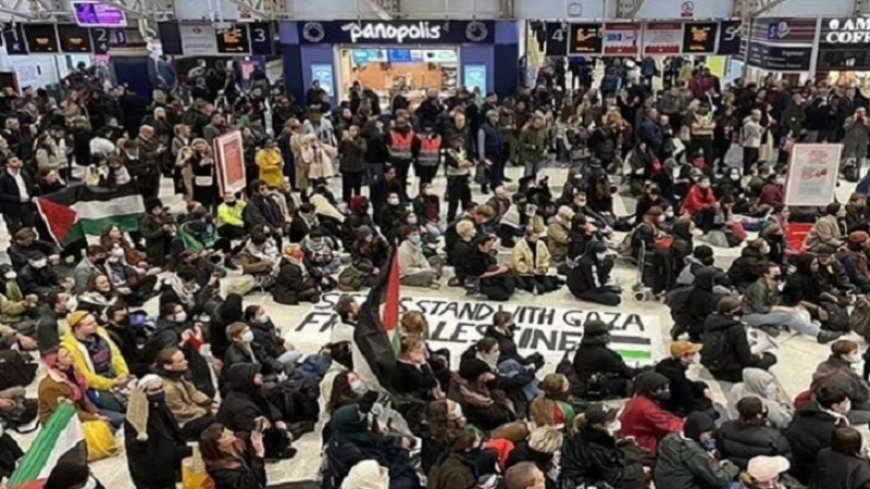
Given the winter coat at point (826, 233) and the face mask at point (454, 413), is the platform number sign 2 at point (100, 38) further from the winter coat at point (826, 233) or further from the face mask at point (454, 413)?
the face mask at point (454, 413)

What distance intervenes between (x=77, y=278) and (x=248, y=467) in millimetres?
4295

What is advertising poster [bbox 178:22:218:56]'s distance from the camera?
17703mm

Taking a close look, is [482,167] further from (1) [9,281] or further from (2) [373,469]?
(2) [373,469]

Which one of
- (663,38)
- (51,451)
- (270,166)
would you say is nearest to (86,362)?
(51,451)

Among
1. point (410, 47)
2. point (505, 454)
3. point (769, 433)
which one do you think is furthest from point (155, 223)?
point (410, 47)

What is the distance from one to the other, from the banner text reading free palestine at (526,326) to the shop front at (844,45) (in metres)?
9.48

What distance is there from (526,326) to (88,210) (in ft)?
18.6

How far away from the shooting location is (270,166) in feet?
39.8

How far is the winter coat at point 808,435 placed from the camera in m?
5.29

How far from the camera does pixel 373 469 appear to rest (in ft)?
15.4

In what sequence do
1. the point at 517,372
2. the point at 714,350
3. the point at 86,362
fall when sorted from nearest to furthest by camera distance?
the point at 86,362, the point at 517,372, the point at 714,350

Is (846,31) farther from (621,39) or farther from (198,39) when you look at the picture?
(198,39)

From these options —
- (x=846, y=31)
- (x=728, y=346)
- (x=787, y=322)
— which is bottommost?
(x=787, y=322)

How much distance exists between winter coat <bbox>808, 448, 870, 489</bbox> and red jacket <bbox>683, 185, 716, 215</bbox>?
660 centimetres
